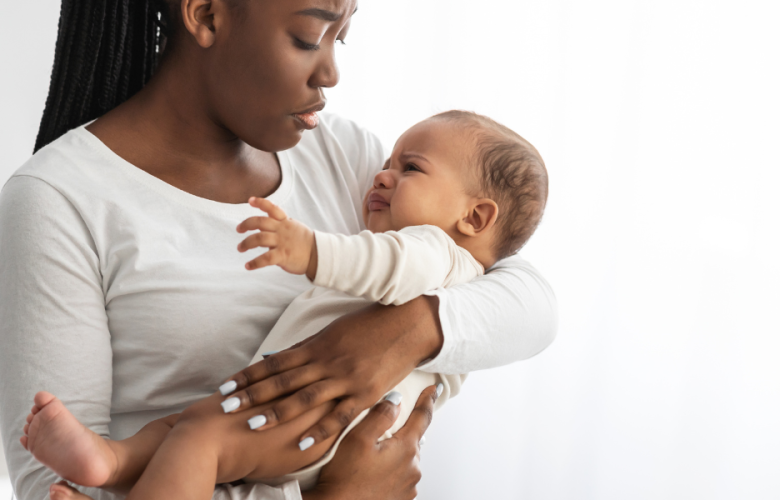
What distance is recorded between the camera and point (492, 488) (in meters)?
2.41

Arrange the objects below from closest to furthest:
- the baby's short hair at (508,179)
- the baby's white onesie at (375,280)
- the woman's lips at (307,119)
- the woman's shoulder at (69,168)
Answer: the baby's white onesie at (375,280), the woman's shoulder at (69,168), the woman's lips at (307,119), the baby's short hair at (508,179)

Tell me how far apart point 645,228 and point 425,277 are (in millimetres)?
1308

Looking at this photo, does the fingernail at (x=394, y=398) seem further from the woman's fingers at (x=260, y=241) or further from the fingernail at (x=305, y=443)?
the woman's fingers at (x=260, y=241)

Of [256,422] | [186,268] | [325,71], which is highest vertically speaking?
[325,71]

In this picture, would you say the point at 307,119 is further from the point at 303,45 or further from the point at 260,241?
the point at 260,241

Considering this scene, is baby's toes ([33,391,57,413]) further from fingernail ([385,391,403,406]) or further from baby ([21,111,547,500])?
fingernail ([385,391,403,406])

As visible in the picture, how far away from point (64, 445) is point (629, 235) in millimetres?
1775

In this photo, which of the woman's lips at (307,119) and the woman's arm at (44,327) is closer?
the woman's arm at (44,327)

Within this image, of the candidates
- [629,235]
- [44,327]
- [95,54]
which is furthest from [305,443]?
[629,235]

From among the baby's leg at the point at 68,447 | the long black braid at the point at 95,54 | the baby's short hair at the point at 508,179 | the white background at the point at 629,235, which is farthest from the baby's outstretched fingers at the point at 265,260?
the white background at the point at 629,235

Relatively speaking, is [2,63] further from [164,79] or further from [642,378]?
[642,378]

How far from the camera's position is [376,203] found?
132 cm

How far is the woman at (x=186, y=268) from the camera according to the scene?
39.4 inches

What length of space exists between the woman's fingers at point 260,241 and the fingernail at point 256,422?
0.25 metres
